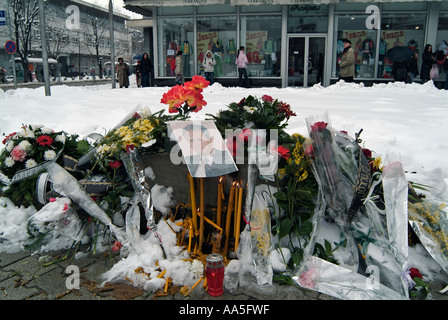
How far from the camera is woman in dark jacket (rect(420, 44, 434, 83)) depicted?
13305 millimetres

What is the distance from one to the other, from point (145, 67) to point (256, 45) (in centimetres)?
494

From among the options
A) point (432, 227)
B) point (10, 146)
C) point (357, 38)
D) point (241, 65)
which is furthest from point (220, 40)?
point (432, 227)

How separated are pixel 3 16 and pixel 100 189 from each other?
10.3 metres

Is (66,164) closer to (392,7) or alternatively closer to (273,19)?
(273,19)

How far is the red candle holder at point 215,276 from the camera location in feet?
8.29

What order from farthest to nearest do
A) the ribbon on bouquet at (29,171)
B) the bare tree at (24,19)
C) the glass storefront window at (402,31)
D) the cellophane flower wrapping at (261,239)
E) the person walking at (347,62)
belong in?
the bare tree at (24,19) → the glass storefront window at (402,31) → the person walking at (347,62) → the ribbon on bouquet at (29,171) → the cellophane flower wrapping at (261,239)

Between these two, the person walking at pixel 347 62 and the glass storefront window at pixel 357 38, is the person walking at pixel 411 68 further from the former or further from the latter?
the person walking at pixel 347 62

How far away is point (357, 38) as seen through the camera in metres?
14.9

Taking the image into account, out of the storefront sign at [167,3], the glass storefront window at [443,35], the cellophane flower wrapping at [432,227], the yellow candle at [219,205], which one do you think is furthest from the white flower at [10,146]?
the glass storefront window at [443,35]

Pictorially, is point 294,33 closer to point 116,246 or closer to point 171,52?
point 171,52

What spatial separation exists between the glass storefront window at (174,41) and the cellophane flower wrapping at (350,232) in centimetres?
1373

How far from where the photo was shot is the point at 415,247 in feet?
9.65

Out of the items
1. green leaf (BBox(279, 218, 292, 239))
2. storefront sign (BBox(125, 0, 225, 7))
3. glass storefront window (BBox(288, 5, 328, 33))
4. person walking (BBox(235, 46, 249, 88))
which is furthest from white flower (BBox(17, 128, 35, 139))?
glass storefront window (BBox(288, 5, 328, 33))

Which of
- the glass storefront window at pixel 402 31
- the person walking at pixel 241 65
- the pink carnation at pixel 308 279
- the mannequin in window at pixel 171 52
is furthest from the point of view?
the mannequin in window at pixel 171 52
